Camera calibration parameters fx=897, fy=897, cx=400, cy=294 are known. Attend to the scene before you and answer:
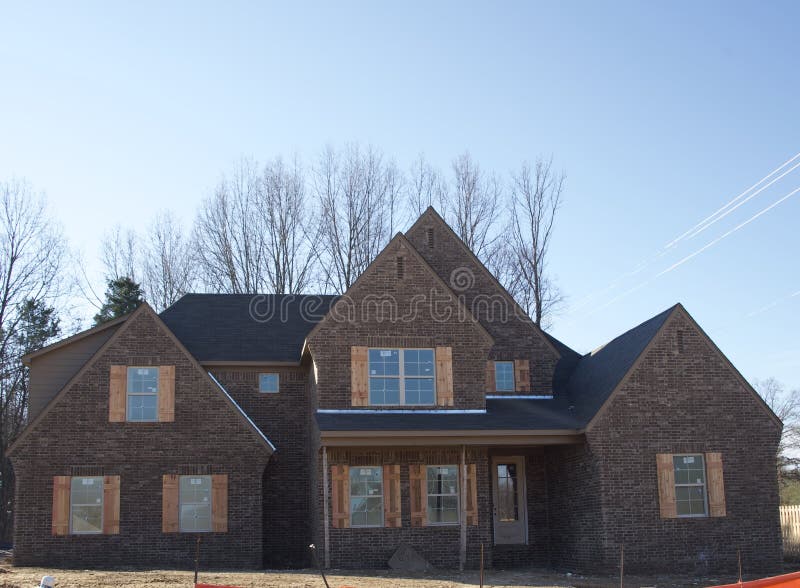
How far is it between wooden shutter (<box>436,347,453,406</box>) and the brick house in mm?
38

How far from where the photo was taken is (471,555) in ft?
72.2

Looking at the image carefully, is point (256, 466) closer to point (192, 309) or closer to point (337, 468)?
point (337, 468)

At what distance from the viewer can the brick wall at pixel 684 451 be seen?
69.3 ft

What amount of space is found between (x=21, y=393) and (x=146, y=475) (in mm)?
19813

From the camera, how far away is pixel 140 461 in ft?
73.2

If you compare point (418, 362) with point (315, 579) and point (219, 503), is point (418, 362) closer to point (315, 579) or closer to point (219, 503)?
point (219, 503)

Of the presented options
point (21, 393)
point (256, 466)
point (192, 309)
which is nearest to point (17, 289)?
point (21, 393)

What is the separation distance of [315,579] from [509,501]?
850 centimetres

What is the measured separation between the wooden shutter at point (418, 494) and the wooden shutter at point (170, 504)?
5.81 m

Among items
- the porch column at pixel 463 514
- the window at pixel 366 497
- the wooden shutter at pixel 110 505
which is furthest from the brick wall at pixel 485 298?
the wooden shutter at pixel 110 505

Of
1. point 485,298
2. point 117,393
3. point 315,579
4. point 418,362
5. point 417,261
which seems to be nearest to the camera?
point 315,579

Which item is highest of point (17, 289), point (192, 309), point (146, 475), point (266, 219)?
point (266, 219)

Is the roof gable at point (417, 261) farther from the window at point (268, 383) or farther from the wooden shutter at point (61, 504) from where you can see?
the wooden shutter at point (61, 504)

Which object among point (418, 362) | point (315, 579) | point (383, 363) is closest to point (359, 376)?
point (383, 363)
